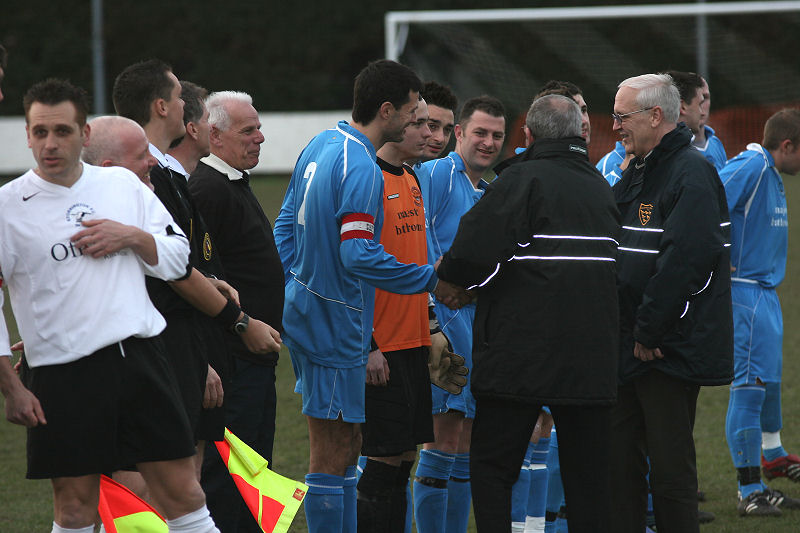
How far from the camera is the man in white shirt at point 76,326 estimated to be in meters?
3.29

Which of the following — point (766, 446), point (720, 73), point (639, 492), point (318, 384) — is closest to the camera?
point (318, 384)

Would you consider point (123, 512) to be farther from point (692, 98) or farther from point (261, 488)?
point (692, 98)

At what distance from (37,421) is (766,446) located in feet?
14.8

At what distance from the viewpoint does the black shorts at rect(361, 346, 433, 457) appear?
4.35m

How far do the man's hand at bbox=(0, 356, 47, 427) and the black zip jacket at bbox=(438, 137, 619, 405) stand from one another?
1606 mm

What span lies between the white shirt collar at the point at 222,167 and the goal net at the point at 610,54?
79.6 ft

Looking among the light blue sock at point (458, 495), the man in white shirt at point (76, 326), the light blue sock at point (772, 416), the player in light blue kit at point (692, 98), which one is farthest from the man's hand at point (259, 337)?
the light blue sock at point (772, 416)

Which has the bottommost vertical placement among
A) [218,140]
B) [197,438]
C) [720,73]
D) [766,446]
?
[766,446]

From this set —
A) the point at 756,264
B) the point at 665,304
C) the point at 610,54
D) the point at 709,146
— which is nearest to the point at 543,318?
the point at 665,304

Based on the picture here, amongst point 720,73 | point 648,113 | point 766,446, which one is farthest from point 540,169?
point 720,73

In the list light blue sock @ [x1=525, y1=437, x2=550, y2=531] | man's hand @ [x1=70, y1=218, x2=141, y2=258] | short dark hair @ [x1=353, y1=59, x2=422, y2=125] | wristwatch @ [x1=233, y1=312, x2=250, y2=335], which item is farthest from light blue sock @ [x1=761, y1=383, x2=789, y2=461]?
man's hand @ [x1=70, y1=218, x2=141, y2=258]

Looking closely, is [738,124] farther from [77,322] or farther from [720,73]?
[77,322]

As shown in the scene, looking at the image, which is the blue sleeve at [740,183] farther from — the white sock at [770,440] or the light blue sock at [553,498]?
the light blue sock at [553,498]

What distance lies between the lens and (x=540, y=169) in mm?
4043
